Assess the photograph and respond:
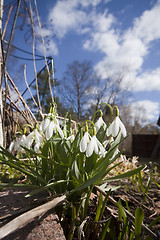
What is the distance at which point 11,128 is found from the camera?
252 centimetres

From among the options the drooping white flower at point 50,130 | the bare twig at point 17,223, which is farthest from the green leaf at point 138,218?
the drooping white flower at point 50,130

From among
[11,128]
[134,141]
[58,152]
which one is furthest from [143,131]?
[58,152]

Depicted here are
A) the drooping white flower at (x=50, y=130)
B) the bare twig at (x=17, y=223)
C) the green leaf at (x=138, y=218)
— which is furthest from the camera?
the drooping white flower at (x=50, y=130)

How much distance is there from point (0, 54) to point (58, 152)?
150 centimetres

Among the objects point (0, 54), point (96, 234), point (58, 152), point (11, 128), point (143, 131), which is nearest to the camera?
point (96, 234)

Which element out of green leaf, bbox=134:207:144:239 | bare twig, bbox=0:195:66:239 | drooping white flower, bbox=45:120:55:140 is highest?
drooping white flower, bbox=45:120:55:140

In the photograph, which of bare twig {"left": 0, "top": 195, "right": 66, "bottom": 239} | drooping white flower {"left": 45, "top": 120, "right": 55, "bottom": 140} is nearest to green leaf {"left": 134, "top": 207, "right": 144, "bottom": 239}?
bare twig {"left": 0, "top": 195, "right": 66, "bottom": 239}

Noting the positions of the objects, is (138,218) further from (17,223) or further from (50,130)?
(50,130)

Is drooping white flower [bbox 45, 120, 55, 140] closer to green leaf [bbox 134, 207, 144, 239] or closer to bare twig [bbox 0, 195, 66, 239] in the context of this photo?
bare twig [bbox 0, 195, 66, 239]

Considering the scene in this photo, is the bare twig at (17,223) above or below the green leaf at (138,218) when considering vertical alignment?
above

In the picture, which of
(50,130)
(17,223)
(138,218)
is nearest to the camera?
(17,223)

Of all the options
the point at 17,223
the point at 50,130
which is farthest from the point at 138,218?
the point at 50,130

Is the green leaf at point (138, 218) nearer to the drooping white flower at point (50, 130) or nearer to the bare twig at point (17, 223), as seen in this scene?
the bare twig at point (17, 223)

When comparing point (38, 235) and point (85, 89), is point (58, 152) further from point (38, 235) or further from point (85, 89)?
point (85, 89)
